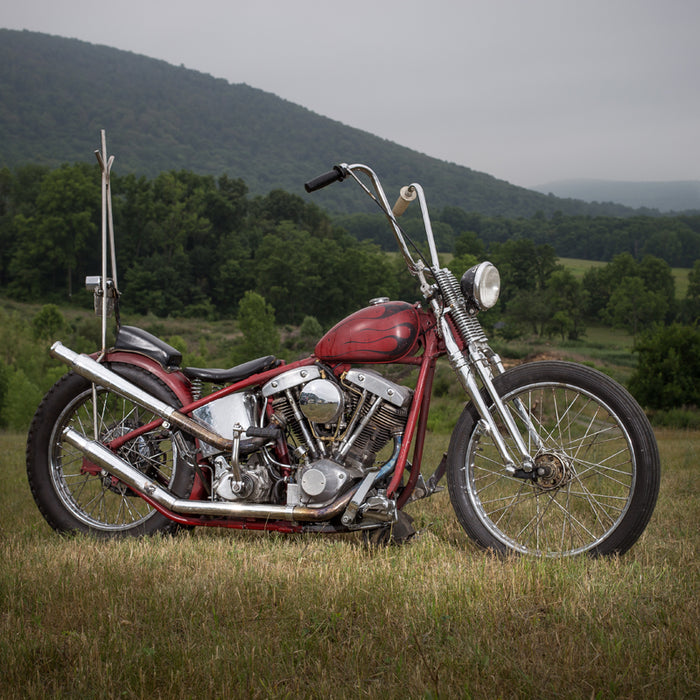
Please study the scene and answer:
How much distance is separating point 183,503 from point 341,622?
1560mm

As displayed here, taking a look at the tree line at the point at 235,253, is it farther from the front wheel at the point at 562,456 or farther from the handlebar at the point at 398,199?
the front wheel at the point at 562,456

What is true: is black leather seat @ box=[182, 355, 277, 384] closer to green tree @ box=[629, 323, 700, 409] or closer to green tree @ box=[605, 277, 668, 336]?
green tree @ box=[629, 323, 700, 409]

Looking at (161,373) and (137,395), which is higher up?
(161,373)

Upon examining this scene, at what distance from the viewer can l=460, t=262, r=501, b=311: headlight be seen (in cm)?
388

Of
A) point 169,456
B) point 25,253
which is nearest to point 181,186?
point 25,253

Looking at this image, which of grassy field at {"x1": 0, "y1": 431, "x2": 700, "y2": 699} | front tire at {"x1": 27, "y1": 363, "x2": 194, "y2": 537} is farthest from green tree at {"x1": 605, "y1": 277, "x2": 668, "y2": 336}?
grassy field at {"x1": 0, "y1": 431, "x2": 700, "y2": 699}

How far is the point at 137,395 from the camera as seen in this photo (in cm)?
445

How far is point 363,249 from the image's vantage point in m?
87.0

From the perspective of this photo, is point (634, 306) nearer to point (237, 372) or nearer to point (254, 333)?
point (254, 333)

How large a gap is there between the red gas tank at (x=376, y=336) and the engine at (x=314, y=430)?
12 centimetres

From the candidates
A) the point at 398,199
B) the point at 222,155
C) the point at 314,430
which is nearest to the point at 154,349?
the point at 314,430

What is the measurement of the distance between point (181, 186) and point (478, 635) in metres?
92.9

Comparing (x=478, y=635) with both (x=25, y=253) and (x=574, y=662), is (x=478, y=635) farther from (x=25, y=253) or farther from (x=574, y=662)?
(x=25, y=253)

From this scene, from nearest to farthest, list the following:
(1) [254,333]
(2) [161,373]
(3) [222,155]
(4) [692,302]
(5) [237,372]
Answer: (5) [237,372] < (2) [161,373] < (1) [254,333] < (4) [692,302] < (3) [222,155]
